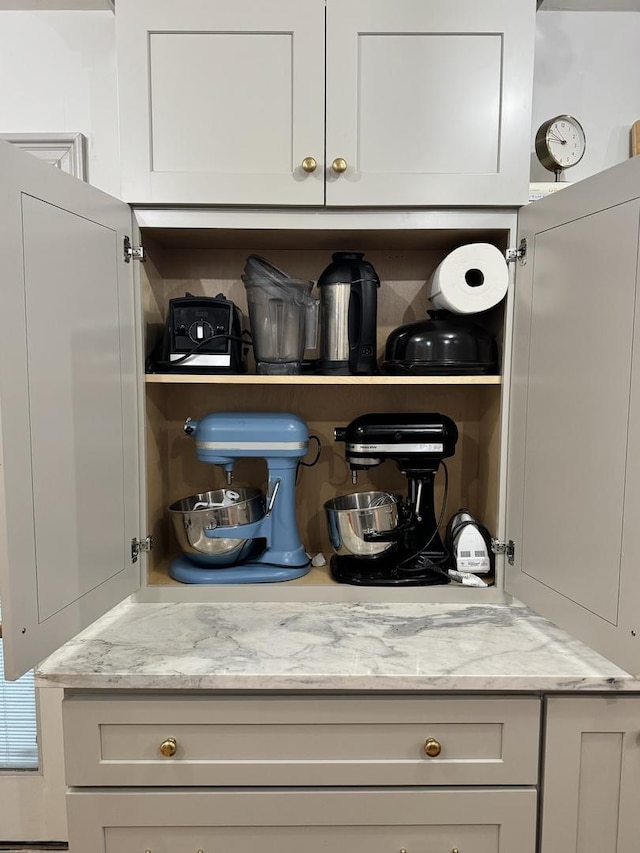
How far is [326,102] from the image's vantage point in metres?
1.35

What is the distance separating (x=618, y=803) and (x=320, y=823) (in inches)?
23.9

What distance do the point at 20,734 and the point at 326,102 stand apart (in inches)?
82.1

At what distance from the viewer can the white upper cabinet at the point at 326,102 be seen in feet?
4.37

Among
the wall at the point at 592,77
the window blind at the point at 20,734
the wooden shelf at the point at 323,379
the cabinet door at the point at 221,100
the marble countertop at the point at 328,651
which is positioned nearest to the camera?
the marble countertop at the point at 328,651

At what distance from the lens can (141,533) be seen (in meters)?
1.51

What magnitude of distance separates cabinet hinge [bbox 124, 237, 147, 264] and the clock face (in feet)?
3.42

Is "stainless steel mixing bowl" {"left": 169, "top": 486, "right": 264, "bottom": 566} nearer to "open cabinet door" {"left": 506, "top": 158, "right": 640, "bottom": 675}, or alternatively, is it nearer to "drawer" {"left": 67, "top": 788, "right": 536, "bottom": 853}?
"drawer" {"left": 67, "top": 788, "right": 536, "bottom": 853}

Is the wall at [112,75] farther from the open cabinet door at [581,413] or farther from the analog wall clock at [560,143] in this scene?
the open cabinet door at [581,413]

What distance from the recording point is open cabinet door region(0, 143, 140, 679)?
1.03 meters

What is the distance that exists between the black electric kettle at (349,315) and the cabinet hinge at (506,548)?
54cm

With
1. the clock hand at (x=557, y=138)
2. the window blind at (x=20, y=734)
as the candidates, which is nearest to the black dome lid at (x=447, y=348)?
the clock hand at (x=557, y=138)

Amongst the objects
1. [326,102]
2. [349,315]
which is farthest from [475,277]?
[326,102]

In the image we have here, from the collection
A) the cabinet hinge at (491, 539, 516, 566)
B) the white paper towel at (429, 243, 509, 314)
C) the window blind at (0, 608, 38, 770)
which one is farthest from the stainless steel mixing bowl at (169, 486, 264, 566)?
the window blind at (0, 608, 38, 770)

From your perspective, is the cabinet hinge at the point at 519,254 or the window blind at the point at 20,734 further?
the window blind at the point at 20,734
